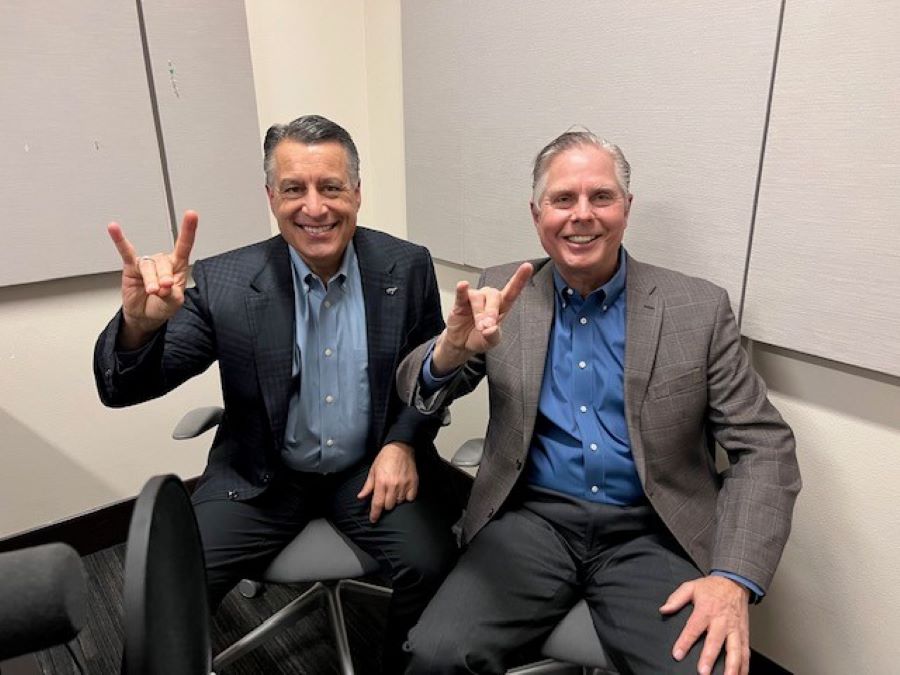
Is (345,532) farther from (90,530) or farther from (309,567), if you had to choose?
(90,530)

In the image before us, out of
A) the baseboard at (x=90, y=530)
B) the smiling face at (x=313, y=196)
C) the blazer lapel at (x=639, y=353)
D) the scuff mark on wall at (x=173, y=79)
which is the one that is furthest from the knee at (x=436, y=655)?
the scuff mark on wall at (x=173, y=79)

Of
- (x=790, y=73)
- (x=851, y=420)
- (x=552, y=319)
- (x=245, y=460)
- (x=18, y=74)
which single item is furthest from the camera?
(x=18, y=74)

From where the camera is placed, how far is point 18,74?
5.61ft

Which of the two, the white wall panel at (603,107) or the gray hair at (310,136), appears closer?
the white wall panel at (603,107)

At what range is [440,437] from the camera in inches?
98.1

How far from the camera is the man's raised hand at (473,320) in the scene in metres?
1.19

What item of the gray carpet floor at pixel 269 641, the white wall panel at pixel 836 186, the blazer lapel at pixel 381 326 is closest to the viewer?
the white wall panel at pixel 836 186

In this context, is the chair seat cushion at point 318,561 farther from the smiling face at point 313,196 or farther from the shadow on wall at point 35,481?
the shadow on wall at point 35,481

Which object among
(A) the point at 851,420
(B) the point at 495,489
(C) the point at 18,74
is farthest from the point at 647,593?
(C) the point at 18,74

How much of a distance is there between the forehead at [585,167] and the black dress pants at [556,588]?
688mm

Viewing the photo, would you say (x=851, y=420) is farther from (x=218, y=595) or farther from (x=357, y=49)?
(x=357, y=49)

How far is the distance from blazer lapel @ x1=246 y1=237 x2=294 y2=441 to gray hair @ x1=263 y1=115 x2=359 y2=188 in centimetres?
27

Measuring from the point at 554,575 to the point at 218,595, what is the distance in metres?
0.74

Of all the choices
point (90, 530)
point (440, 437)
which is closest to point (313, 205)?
point (440, 437)
